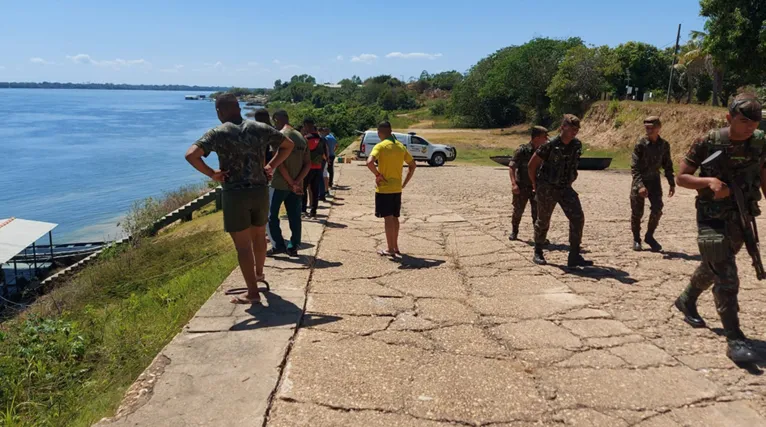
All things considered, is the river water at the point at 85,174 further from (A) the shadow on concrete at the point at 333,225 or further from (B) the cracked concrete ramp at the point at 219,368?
(B) the cracked concrete ramp at the point at 219,368

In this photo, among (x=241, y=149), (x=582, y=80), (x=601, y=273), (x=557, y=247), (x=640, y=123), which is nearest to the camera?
(x=241, y=149)

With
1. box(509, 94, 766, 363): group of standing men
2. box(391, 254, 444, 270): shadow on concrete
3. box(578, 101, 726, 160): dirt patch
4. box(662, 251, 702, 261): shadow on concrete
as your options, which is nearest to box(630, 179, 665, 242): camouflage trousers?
box(662, 251, 702, 261): shadow on concrete

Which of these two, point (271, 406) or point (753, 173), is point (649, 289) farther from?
point (271, 406)

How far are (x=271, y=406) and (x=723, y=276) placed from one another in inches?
119

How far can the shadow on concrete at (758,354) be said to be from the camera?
12.3ft

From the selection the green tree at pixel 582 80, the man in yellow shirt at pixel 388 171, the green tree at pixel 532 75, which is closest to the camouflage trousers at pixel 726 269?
the man in yellow shirt at pixel 388 171

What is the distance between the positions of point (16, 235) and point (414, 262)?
13.7 m

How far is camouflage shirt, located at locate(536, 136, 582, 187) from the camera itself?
609cm

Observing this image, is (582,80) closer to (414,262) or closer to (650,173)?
(650,173)

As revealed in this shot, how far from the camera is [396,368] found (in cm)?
372

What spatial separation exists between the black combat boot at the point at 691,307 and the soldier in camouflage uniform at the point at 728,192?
0.27 m

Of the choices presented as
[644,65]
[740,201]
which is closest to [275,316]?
[740,201]

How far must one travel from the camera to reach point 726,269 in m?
4.02

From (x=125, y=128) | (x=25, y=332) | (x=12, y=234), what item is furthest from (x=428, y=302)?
(x=125, y=128)
